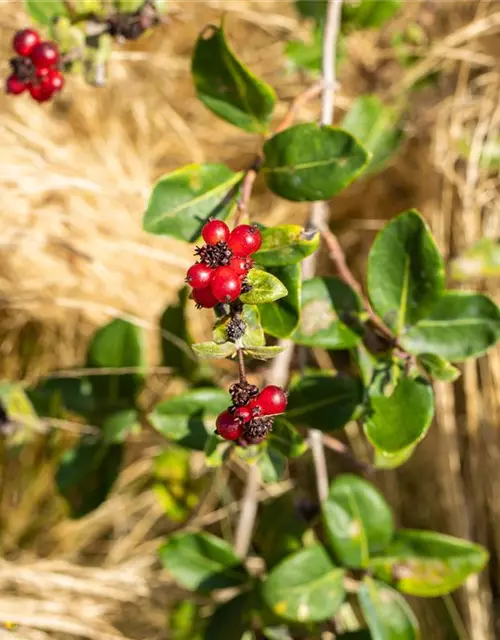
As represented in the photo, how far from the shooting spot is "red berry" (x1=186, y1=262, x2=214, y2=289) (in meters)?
0.67

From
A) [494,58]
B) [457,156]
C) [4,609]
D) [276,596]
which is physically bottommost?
[4,609]

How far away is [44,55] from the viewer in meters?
1.01

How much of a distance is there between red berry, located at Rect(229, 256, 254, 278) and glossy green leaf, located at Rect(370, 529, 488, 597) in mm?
641

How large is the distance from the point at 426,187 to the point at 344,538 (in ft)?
3.70

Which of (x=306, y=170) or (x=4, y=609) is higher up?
(x=306, y=170)

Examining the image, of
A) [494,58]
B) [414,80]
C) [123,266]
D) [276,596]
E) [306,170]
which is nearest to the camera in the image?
[306,170]

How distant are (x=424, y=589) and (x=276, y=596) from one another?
238 mm

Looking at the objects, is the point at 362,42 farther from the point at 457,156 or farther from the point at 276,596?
the point at 276,596

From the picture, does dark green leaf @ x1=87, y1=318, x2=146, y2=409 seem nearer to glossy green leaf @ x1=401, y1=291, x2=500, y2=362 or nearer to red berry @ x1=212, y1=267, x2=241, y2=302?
glossy green leaf @ x1=401, y1=291, x2=500, y2=362

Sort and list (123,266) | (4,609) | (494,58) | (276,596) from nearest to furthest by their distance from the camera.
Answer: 1. (276,596)
2. (4,609)
3. (494,58)
4. (123,266)

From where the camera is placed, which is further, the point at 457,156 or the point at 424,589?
the point at 457,156

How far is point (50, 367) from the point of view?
2.08 meters

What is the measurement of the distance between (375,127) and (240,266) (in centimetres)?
102

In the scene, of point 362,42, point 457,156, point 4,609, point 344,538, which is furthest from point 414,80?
point 4,609
